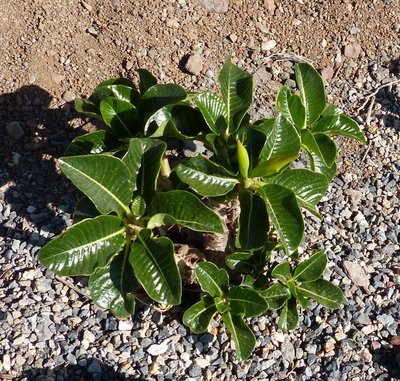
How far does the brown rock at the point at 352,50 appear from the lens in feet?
12.2

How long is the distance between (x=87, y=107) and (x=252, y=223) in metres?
0.81

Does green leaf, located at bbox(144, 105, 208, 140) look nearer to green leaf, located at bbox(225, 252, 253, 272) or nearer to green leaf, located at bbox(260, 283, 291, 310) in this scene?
green leaf, located at bbox(225, 252, 253, 272)

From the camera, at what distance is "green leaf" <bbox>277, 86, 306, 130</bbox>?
2.60 metres

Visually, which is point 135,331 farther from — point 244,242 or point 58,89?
point 58,89

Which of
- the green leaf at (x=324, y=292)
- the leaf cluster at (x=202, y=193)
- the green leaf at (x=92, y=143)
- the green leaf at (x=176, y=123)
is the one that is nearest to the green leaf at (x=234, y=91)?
the leaf cluster at (x=202, y=193)

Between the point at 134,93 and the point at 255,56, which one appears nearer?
the point at 134,93

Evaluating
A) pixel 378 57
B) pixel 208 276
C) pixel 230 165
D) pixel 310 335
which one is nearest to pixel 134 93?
pixel 230 165

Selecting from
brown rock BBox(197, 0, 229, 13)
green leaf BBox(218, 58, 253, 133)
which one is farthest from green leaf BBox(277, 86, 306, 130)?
brown rock BBox(197, 0, 229, 13)

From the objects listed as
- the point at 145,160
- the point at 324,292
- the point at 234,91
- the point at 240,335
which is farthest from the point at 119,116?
the point at 324,292

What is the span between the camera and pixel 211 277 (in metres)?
2.64

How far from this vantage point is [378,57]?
3.76 meters

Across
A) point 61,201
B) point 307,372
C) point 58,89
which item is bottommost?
point 307,372

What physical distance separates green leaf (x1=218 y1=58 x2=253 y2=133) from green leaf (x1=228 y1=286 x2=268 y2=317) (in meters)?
0.58

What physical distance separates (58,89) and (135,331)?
3.79 feet
